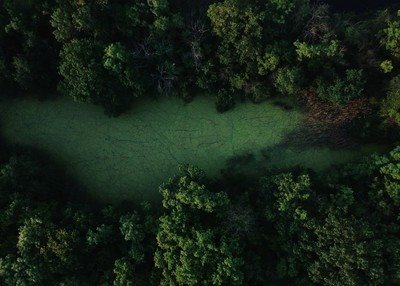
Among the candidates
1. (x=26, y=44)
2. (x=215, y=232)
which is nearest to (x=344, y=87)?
(x=215, y=232)

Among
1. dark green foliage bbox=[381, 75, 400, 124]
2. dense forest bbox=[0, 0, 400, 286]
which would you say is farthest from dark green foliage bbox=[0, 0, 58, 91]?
dark green foliage bbox=[381, 75, 400, 124]

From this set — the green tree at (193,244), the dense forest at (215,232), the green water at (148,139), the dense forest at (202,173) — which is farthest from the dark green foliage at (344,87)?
the green tree at (193,244)

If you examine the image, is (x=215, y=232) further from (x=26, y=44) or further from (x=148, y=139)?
(x=26, y=44)

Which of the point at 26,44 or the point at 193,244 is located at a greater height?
the point at 26,44

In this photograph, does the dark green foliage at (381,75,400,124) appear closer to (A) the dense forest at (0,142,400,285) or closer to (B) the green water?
(A) the dense forest at (0,142,400,285)

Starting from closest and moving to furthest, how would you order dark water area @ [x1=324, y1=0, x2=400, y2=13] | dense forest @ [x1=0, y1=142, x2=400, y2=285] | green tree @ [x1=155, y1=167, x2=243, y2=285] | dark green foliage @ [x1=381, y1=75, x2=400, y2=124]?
green tree @ [x1=155, y1=167, x2=243, y2=285] < dense forest @ [x1=0, y1=142, x2=400, y2=285] < dark green foliage @ [x1=381, y1=75, x2=400, y2=124] < dark water area @ [x1=324, y1=0, x2=400, y2=13]

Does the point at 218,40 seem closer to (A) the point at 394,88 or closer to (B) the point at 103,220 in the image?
(A) the point at 394,88

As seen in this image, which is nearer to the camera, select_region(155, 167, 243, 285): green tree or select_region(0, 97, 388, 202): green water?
select_region(155, 167, 243, 285): green tree
